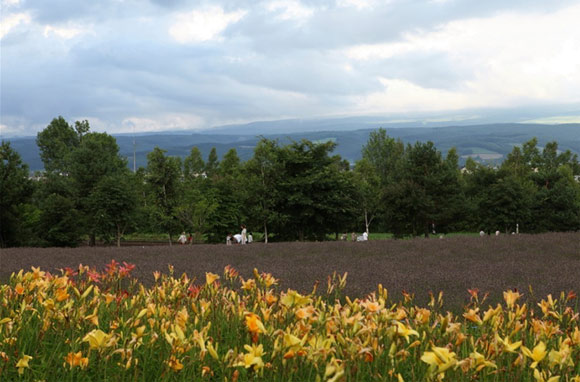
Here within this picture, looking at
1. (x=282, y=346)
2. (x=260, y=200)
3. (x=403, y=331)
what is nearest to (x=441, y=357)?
(x=403, y=331)

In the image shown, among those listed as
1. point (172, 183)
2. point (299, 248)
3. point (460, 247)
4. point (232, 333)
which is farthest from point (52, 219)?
point (232, 333)

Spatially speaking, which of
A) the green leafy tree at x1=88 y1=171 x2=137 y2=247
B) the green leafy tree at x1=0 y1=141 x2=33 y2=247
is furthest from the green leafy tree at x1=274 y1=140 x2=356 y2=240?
the green leafy tree at x1=0 y1=141 x2=33 y2=247

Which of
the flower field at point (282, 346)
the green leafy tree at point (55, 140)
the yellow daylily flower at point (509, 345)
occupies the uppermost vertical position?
the green leafy tree at point (55, 140)

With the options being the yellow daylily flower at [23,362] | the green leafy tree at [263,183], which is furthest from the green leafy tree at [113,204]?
the yellow daylily flower at [23,362]

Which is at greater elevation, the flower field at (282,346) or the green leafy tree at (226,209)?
the flower field at (282,346)

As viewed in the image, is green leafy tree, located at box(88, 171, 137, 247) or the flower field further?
green leafy tree, located at box(88, 171, 137, 247)

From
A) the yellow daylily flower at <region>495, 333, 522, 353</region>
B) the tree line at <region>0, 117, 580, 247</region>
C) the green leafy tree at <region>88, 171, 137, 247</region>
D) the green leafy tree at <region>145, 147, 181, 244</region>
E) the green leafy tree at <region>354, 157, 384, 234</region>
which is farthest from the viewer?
the green leafy tree at <region>354, 157, 384, 234</region>

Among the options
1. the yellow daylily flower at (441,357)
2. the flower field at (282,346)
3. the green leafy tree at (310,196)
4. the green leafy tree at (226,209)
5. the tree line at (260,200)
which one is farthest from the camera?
the green leafy tree at (226,209)

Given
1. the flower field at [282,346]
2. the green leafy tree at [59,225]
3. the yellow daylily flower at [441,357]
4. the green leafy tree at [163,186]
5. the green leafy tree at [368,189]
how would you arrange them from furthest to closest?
the green leafy tree at [368,189]
the green leafy tree at [163,186]
the green leafy tree at [59,225]
the flower field at [282,346]
the yellow daylily flower at [441,357]

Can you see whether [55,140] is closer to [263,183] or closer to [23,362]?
[263,183]

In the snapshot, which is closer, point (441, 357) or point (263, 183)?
point (441, 357)

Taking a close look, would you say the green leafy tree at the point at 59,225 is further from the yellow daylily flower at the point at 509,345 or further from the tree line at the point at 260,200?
the yellow daylily flower at the point at 509,345

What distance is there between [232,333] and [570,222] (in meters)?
41.8

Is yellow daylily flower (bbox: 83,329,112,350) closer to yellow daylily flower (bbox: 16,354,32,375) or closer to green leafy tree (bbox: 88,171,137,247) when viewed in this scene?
yellow daylily flower (bbox: 16,354,32,375)
